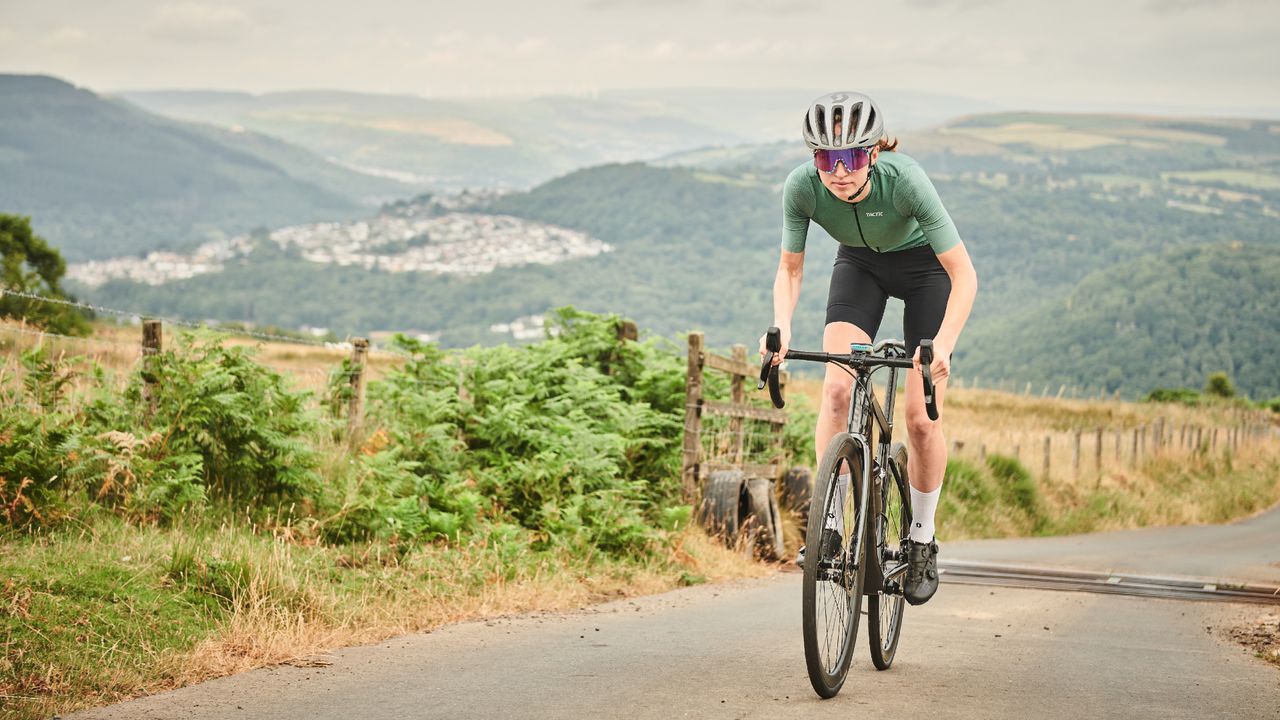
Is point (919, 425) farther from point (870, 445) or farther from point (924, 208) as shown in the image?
point (924, 208)

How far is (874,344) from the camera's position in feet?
19.2

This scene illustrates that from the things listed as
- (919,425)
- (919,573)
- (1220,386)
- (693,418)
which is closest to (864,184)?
(919,425)

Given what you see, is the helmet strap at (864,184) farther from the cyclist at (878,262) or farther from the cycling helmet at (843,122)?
the cycling helmet at (843,122)

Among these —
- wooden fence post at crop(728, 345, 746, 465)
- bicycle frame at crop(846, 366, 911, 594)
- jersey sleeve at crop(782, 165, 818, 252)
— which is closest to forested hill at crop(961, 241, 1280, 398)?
wooden fence post at crop(728, 345, 746, 465)

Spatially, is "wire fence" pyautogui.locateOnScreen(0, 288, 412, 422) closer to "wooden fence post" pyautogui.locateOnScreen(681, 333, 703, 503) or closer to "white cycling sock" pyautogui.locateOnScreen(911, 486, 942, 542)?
"wooden fence post" pyautogui.locateOnScreen(681, 333, 703, 503)

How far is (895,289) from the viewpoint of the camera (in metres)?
6.13

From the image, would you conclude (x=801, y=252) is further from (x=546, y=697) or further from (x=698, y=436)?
(x=698, y=436)

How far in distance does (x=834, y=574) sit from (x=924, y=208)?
1723mm

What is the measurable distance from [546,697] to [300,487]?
430 centimetres

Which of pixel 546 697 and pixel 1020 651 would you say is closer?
pixel 546 697

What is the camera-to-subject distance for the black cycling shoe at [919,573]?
6.04 metres

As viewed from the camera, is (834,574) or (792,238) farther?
(792,238)

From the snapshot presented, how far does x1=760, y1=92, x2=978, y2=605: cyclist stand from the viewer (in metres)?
5.41

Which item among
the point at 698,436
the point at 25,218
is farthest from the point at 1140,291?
the point at 698,436
